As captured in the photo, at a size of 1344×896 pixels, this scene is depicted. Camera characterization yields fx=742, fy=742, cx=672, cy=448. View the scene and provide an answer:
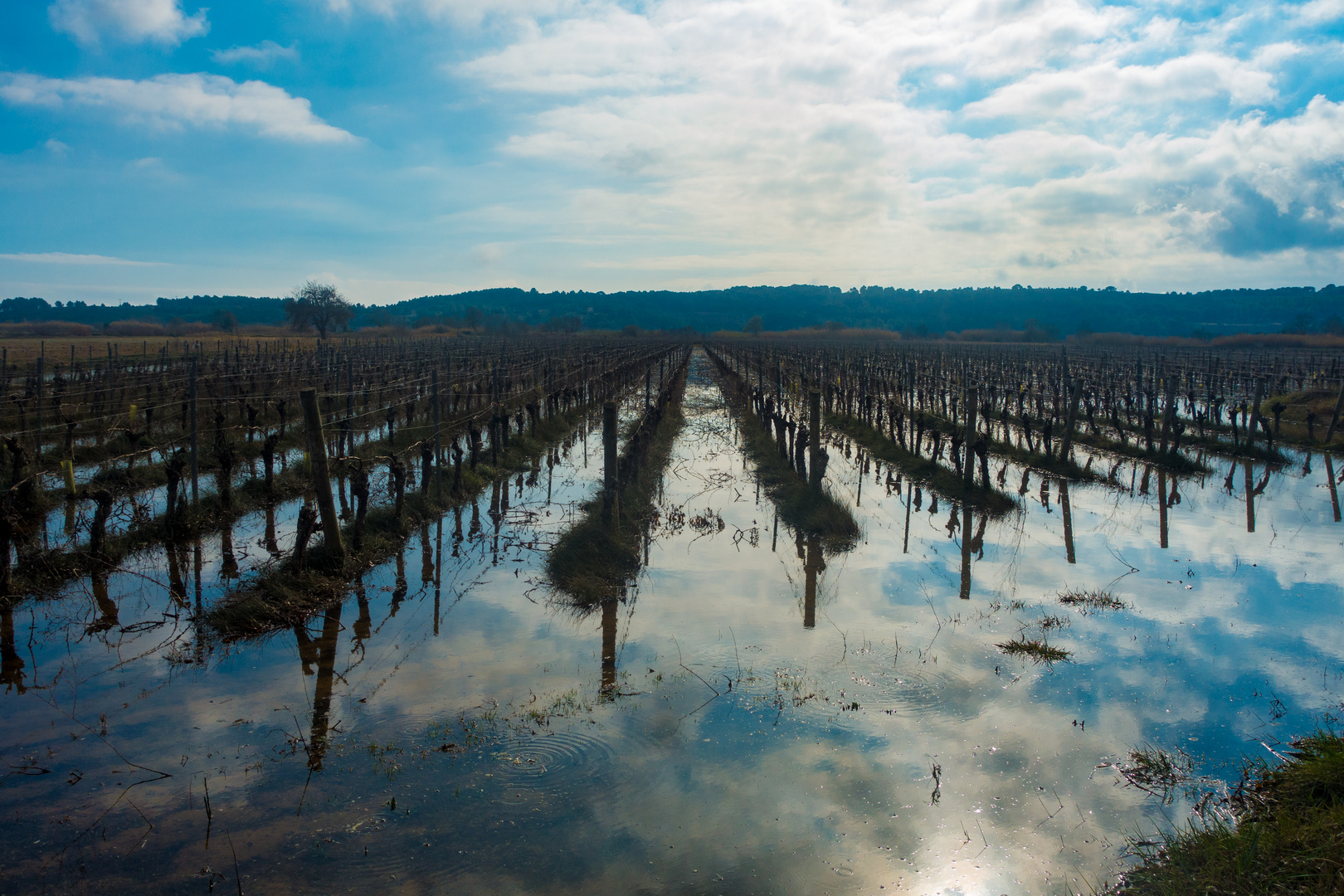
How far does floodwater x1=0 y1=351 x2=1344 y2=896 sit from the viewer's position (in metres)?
3.93

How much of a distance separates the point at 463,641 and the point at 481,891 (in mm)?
3283

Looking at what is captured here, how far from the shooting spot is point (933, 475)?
13828 mm

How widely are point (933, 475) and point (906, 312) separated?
17876cm

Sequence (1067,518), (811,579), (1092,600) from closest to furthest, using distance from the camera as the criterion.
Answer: (1092,600)
(811,579)
(1067,518)

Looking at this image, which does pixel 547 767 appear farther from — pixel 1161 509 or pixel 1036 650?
pixel 1161 509

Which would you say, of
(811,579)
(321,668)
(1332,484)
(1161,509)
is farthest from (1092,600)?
(1332,484)

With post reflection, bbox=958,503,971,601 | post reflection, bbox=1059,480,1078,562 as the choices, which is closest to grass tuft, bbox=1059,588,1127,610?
post reflection, bbox=958,503,971,601

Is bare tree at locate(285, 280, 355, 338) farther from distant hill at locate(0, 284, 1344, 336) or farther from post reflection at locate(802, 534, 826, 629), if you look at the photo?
post reflection at locate(802, 534, 826, 629)

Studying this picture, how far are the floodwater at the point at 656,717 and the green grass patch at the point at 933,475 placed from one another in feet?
7.69

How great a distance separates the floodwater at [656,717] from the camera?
3934mm

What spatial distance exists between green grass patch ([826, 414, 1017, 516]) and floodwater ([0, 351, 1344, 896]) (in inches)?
92.3

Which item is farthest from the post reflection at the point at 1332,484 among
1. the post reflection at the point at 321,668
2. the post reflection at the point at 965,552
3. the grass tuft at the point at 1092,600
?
the post reflection at the point at 321,668

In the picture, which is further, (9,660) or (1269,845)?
(9,660)

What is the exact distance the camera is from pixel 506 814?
4.25m
